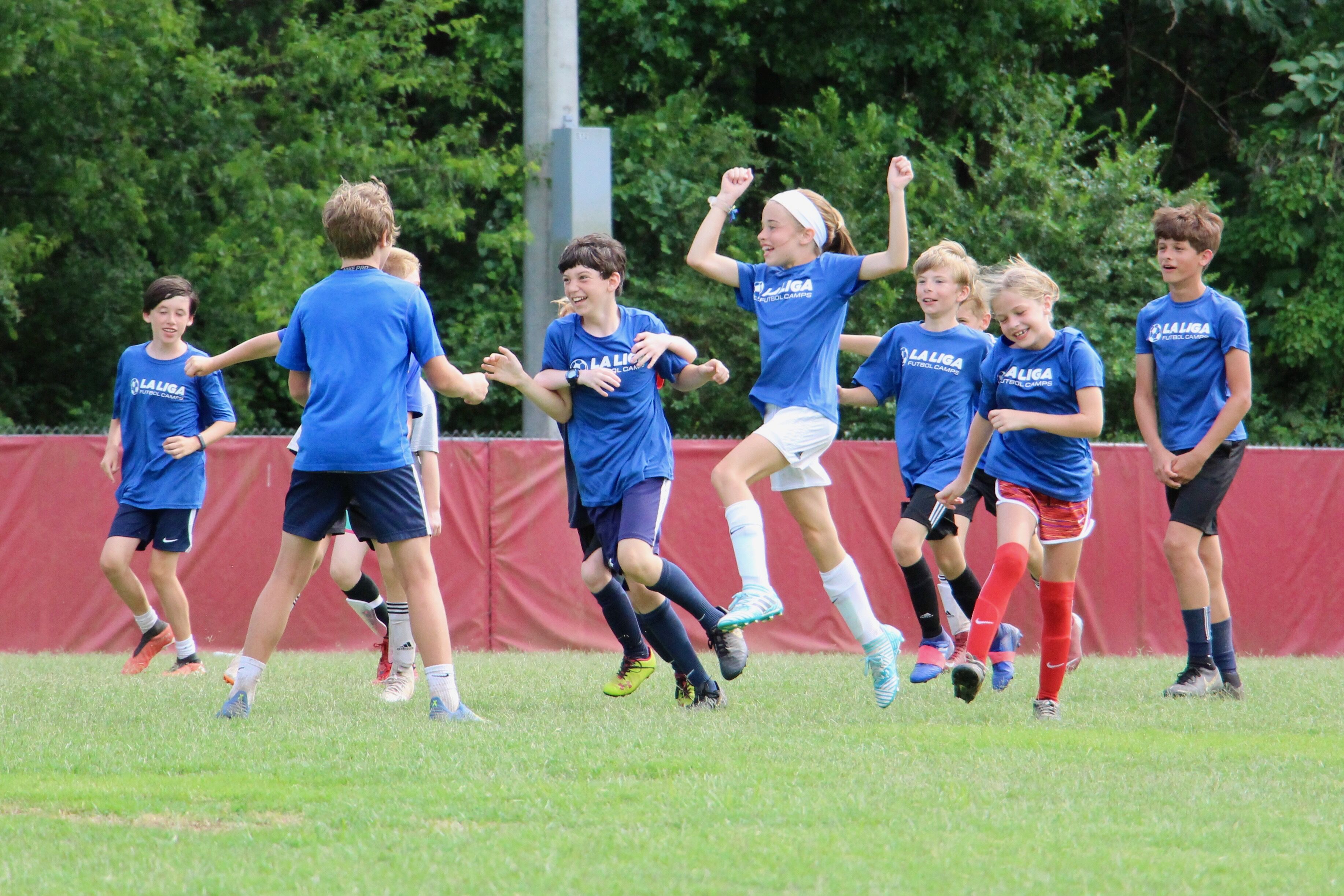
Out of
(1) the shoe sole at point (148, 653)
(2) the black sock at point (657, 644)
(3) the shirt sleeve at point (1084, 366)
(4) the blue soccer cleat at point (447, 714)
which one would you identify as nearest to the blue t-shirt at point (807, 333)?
(3) the shirt sleeve at point (1084, 366)

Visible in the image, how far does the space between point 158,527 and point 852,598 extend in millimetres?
4200

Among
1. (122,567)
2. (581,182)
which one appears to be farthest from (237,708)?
(581,182)

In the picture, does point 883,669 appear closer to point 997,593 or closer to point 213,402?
point 997,593

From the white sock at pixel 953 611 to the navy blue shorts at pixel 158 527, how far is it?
14.0 ft

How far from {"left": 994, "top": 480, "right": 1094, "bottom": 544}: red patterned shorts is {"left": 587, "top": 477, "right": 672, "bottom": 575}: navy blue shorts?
145 cm

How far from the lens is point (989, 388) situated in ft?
20.1

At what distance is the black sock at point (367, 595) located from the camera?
762 centimetres

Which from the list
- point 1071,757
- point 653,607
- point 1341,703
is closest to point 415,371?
point 653,607

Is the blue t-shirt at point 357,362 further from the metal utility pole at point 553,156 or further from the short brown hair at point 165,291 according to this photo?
the metal utility pole at point 553,156

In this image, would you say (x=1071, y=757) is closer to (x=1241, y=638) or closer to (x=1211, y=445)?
(x=1211, y=445)

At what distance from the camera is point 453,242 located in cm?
1773

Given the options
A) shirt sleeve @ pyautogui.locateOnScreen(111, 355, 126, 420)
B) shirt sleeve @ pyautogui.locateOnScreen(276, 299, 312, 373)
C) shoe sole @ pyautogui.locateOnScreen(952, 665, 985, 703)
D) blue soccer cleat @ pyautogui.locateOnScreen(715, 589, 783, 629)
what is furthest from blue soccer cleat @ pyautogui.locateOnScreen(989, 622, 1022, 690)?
shirt sleeve @ pyautogui.locateOnScreen(111, 355, 126, 420)

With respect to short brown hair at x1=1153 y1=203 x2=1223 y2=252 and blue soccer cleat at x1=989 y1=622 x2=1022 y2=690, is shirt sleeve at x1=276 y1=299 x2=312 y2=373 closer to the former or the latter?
blue soccer cleat at x1=989 y1=622 x2=1022 y2=690

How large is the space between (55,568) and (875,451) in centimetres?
624
